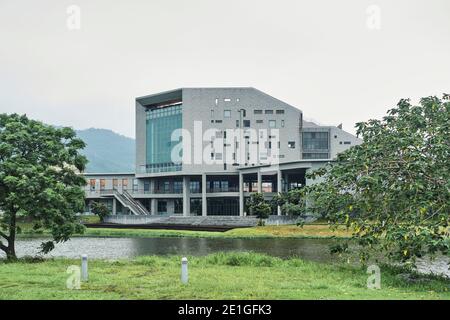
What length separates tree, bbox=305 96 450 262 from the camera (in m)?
14.8

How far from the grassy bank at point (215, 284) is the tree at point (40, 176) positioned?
2871mm

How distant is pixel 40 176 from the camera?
20.6m

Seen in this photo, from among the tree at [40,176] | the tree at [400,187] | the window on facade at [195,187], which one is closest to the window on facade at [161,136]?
the window on facade at [195,187]

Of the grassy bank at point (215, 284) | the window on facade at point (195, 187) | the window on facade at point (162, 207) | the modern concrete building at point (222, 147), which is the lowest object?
the window on facade at point (162, 207)

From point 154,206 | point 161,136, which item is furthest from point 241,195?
point 154,206

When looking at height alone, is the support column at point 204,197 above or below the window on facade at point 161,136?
below

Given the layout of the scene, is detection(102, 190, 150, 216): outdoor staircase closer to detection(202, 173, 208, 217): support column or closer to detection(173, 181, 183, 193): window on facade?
detection(173, 181, 183, 193): window on facade

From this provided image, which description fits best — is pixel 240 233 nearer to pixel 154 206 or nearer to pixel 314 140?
pixel 314 140

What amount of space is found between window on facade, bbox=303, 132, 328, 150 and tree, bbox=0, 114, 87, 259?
210ft

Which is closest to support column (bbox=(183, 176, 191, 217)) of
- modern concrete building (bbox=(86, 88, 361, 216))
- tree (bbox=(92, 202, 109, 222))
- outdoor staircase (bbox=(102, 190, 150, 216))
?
modern concrete building (bbox=(86, 88, 361, 216))

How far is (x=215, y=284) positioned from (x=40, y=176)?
1059 centimetres

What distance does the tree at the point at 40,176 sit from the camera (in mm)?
20578

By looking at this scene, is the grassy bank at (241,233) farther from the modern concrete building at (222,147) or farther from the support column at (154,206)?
the support column at (154,206)
